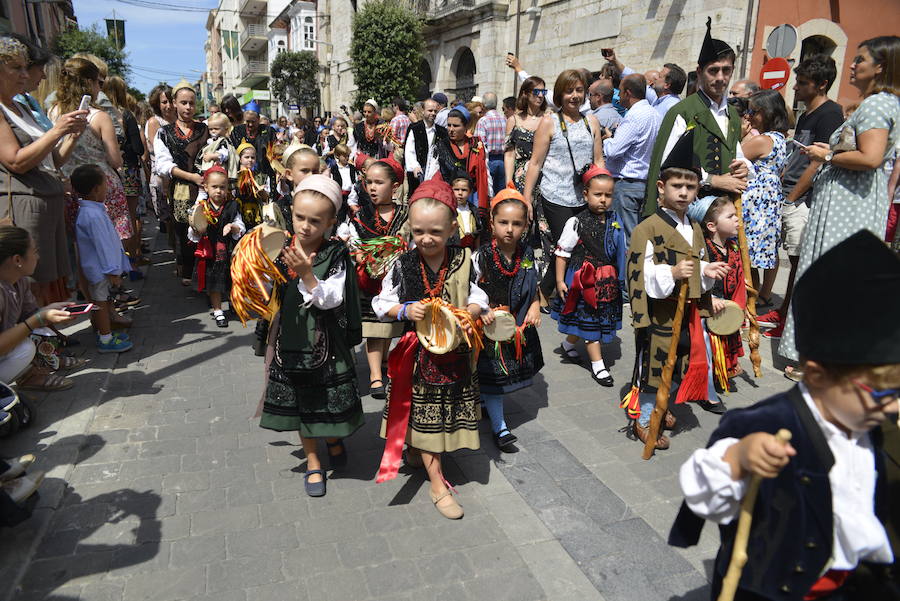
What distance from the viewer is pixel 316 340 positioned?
121 inches

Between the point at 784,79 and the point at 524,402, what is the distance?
826 centimetres

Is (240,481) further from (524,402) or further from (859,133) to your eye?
(859,133)

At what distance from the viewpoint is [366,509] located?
3143 millimetres

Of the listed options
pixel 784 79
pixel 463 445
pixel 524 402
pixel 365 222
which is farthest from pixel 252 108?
pixel 784 79

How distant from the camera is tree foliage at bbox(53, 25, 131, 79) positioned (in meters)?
27.3

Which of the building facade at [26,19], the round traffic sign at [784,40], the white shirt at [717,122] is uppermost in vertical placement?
the building facade at [26,19]

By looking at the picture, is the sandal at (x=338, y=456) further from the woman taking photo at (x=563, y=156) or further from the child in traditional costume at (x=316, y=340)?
the woman taking photo at (x=563, y=156)

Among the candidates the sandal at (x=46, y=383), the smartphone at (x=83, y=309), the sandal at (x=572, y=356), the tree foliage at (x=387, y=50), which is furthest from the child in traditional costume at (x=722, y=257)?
the tree foliage at (x=387, y=50)

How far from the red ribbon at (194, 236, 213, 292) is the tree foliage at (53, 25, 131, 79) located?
24.7 m

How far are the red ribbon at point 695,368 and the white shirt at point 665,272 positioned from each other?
0.20m

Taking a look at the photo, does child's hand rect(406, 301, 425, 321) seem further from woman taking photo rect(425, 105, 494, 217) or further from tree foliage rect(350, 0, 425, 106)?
tree foliage rect(350, 0, 425, 106)

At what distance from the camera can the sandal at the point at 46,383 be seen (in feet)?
14.3

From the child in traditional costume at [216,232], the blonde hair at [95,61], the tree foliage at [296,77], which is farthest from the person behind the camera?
the tree foliage at [296,77]

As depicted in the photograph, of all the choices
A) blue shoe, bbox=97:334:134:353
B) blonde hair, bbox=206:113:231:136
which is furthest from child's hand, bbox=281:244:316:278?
blonde hair, bbox=206:113:231:136
